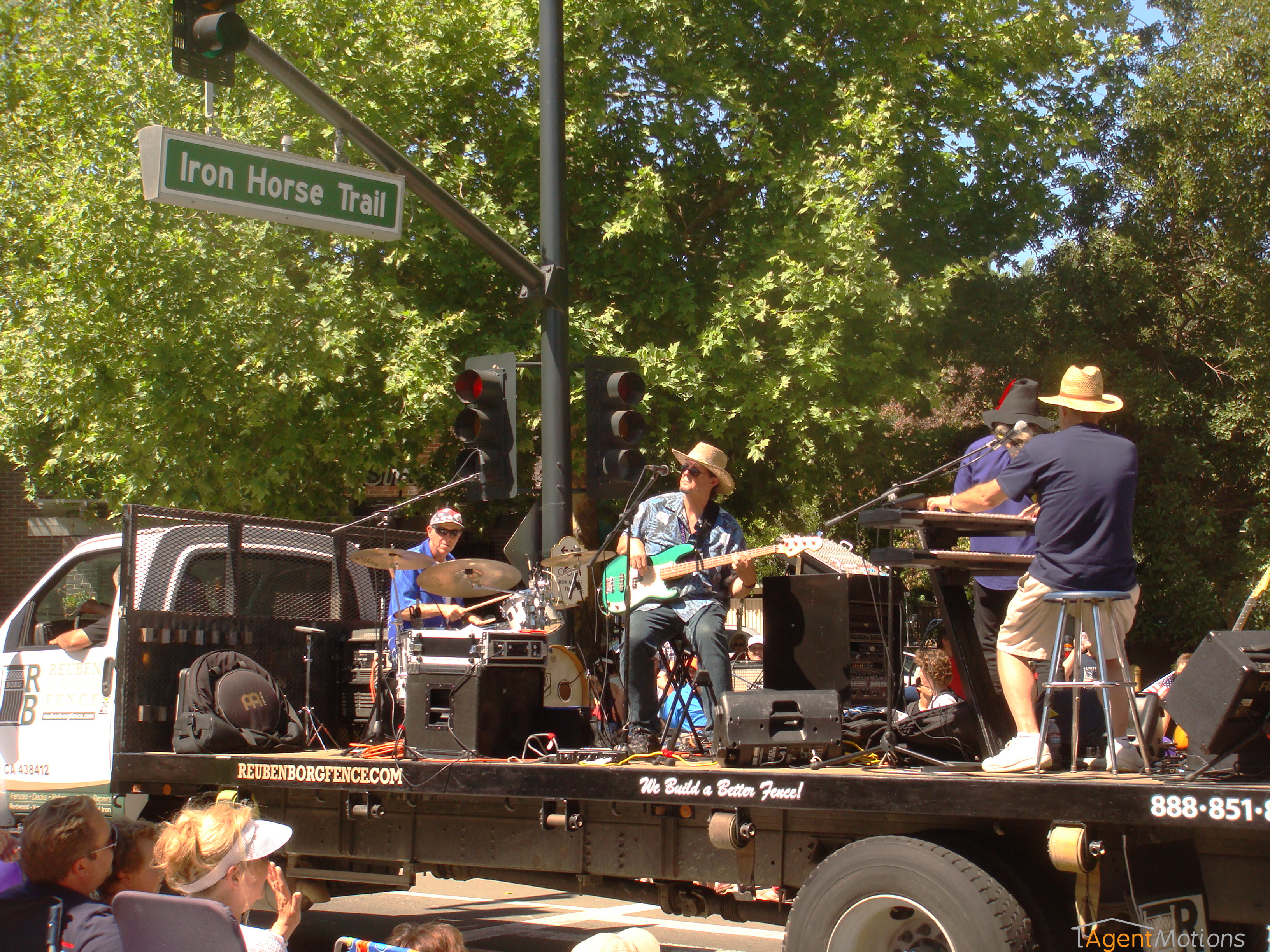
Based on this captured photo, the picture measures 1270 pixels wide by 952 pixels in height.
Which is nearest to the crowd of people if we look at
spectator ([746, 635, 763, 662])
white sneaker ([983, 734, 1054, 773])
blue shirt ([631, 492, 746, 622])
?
white sneaker ([983, 734, 1054, 773])

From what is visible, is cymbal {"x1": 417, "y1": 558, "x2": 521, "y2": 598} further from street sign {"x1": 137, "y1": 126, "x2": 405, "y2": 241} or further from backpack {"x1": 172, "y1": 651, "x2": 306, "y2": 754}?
street sign {"x1": 137, "y1": 126, "x2": 405, "y2": 241}

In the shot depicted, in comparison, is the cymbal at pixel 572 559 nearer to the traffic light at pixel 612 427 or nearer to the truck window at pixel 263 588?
the traffic light at pixel 612 427

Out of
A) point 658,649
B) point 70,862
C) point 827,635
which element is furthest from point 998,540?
point 70,862

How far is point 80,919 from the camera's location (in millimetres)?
3441

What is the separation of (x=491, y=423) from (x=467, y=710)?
2860mm

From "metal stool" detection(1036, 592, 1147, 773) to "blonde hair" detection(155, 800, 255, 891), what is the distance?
2.78 m

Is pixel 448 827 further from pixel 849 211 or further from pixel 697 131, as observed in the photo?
pixel 697 131

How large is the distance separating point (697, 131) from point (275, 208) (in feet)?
26.8

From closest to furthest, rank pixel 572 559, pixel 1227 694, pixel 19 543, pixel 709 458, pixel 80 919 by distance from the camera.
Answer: pixel 80 919 < pixel 1227 694 < pixel 709 458 < pixel 572 559 < pixel 19 543

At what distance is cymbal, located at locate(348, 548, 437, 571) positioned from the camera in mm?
7359

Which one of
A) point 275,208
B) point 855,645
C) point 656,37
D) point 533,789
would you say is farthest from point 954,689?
point 656,37

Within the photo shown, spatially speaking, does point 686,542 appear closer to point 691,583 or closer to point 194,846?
point 691,583

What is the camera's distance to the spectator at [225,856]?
3.55 m

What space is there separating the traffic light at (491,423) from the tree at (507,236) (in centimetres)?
423
